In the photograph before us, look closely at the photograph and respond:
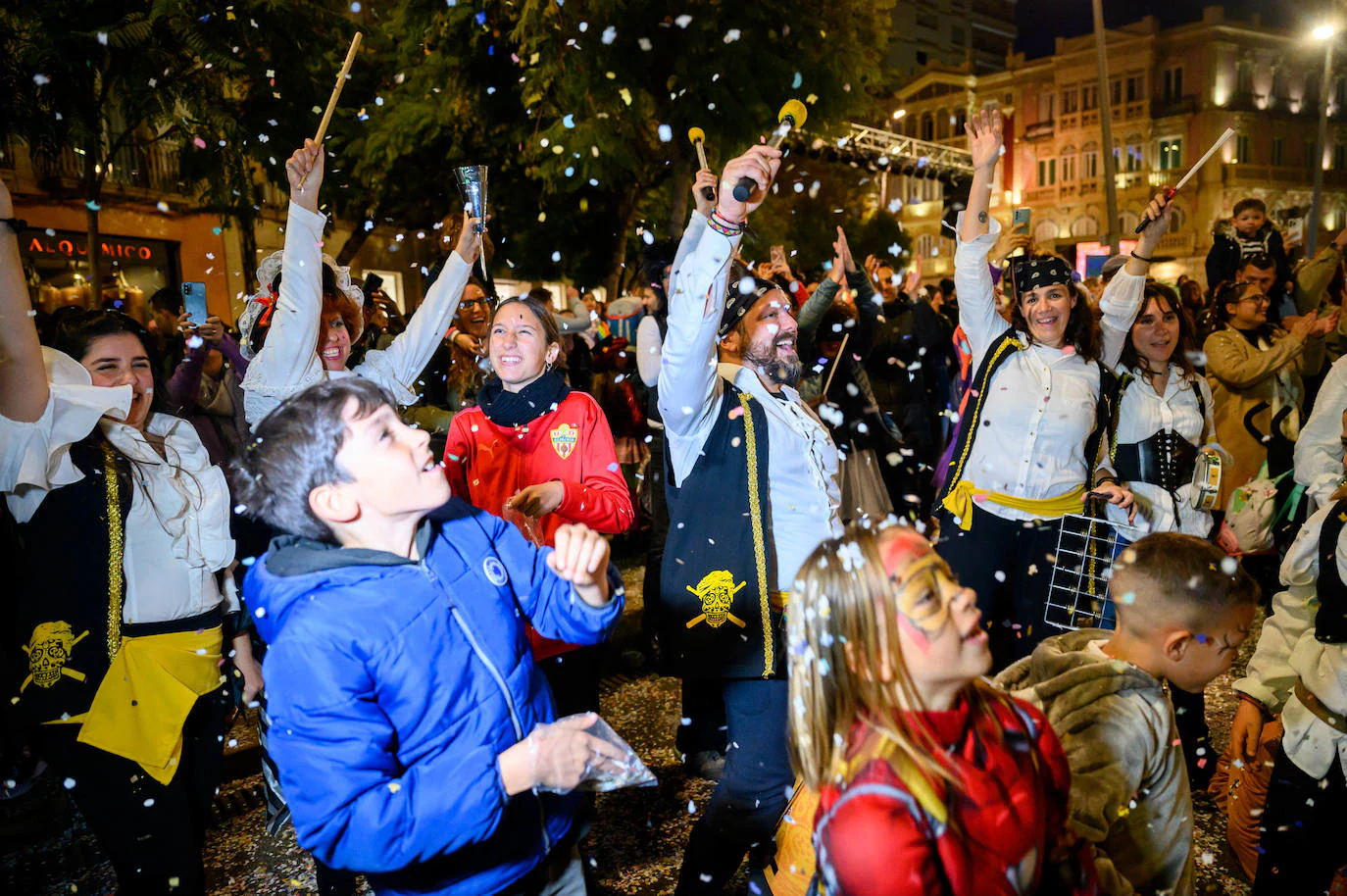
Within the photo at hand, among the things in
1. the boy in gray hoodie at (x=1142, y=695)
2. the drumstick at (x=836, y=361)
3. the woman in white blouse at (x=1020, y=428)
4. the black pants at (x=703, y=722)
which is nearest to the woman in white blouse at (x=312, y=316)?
the black pants at (x=703, y=722)

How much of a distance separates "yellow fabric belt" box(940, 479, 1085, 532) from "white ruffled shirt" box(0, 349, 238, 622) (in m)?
2.87

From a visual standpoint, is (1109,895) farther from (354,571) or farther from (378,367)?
(378,367)

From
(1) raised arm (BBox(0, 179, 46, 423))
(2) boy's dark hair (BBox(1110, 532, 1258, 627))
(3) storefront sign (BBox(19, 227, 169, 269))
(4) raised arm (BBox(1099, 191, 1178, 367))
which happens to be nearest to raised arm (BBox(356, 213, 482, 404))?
(1) raised arm (BBox(0, 179, 46, 423))

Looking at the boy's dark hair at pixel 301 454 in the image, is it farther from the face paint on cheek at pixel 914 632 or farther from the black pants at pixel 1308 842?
the black pants at pixel 1308 842

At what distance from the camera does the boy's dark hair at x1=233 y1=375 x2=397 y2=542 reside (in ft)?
5.55

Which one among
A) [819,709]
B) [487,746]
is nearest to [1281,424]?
[819,709]

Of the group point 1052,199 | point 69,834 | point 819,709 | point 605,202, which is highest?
point 1052,199

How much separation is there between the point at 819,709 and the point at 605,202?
14.4 m

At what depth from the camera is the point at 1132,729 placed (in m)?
1.88

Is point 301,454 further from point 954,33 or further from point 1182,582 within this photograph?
point 954,33

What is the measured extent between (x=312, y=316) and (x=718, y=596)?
5.63 feet

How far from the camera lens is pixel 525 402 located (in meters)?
3.07

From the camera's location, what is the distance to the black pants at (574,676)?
10.0 ft

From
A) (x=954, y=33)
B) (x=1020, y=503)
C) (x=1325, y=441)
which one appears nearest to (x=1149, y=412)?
(x=1325, y=441)
